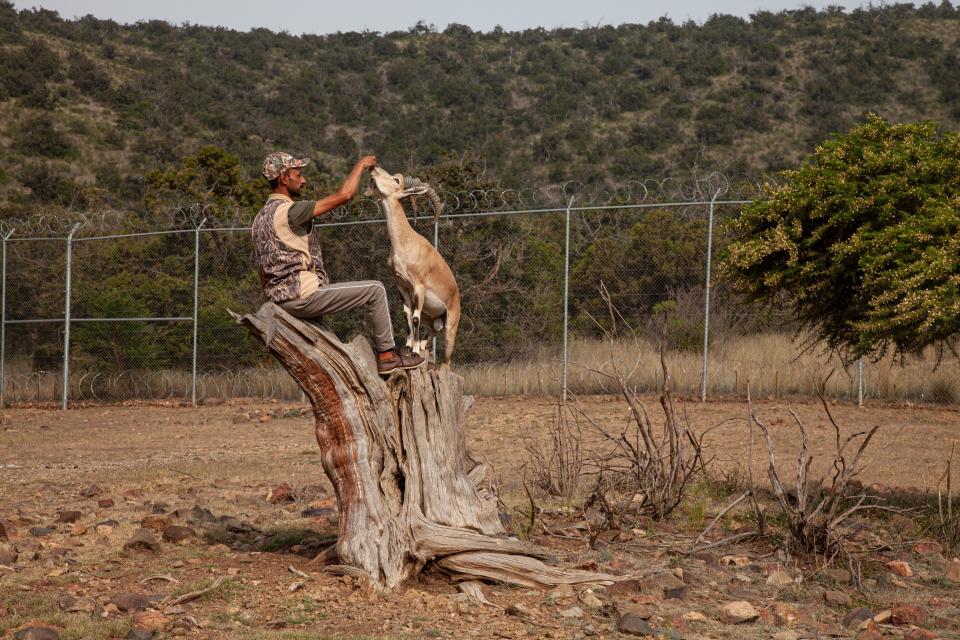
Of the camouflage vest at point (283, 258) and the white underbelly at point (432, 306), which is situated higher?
the camouflage vest at point (283, 258)

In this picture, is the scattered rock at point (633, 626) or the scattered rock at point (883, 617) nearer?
the scattered rock at point (633, 626)

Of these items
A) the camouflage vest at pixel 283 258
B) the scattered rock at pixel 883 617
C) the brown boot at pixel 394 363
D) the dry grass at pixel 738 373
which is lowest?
the scattered rock at pixel 883 617

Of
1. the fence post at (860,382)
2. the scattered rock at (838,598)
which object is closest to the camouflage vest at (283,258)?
the scattered rock at (838,598)

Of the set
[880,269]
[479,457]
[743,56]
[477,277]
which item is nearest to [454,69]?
[743,56]

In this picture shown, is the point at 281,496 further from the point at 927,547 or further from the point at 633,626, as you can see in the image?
the point at 927,547

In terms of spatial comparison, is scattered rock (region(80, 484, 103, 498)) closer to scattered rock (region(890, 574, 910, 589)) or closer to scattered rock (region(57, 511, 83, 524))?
scattered rock (region(57, 511, 83, 524))

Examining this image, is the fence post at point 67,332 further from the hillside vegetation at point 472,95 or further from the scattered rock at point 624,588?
the scattered rock at point 624,588

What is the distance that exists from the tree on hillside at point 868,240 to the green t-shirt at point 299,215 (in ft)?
13.7

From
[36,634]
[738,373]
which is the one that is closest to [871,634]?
[36,634]

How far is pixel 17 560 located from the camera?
716cm

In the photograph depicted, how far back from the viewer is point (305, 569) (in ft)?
21.9

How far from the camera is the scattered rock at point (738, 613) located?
19.4 feet

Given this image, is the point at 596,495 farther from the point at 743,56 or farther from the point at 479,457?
the point at 743,56

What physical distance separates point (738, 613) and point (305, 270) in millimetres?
3272
